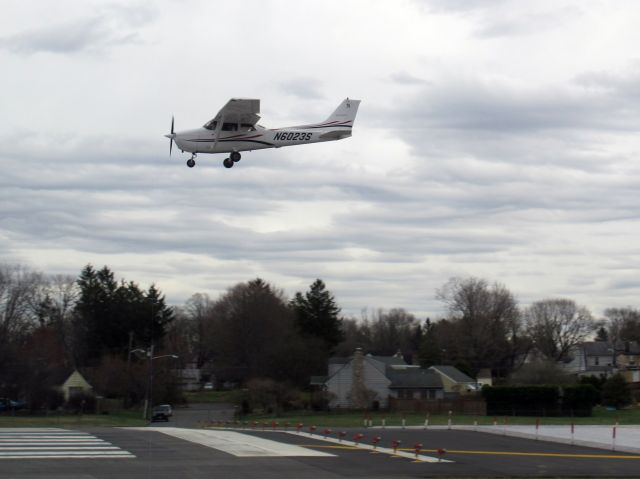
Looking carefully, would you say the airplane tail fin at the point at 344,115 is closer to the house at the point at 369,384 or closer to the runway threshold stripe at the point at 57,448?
the runway threshold stripe at the point at 57,448

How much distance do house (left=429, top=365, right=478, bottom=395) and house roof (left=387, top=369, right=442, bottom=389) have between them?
5007mm

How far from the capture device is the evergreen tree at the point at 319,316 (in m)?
96.5

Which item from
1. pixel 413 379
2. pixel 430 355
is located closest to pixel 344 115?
pixel 413 379

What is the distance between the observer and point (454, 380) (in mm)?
91250

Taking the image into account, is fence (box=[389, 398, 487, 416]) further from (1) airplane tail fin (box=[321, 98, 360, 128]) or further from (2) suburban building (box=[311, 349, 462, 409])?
(1) airplane tail fin (box=[321, 98, 360, 128])

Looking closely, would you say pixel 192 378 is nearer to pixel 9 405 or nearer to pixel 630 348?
pixel 9 405

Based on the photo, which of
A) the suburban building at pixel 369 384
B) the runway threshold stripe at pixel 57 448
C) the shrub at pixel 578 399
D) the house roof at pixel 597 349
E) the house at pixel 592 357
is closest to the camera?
the runway threshold stripe at pixel 57 448

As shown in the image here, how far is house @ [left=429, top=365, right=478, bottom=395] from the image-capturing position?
8912 centimetres

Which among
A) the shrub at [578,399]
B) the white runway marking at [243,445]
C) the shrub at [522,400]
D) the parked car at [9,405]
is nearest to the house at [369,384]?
the shrub at [522,400]

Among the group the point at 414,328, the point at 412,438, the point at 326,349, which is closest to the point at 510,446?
the point at 412,438

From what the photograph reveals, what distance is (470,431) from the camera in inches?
1668

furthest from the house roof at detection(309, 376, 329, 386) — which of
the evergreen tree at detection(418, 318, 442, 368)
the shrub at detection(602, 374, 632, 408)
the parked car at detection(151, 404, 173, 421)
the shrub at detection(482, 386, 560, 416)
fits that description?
the evergreen tree at detection(418, 318, 442, 368)

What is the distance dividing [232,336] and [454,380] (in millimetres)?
22808

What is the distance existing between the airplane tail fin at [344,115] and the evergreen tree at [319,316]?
53.4 metres
